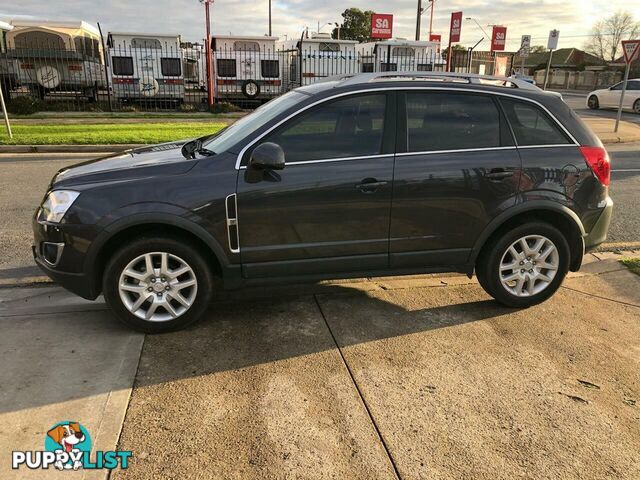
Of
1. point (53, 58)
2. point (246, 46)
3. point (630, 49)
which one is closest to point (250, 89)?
point (246, 46)

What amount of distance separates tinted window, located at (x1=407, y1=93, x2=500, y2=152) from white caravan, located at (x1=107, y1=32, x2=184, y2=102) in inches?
685

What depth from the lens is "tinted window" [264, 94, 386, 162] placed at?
12.0ft

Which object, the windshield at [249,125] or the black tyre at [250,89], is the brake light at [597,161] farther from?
the black tyre at [250,89]

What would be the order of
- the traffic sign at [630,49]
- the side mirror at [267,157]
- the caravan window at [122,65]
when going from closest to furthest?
the side mirror at [267,157] < the traffic sign at [630,49] < the caravan window at [122,65]

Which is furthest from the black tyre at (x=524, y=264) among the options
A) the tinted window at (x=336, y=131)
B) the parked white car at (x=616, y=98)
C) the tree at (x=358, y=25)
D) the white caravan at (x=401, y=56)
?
the tree at (x=358, y=25)

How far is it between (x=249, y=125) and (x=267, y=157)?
0.71 meters

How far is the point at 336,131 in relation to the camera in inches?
148

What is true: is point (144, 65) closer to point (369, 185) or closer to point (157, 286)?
point (157, 286)

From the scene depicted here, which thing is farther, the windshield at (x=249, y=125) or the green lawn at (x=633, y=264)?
the green lawn at (x=633, y=264)

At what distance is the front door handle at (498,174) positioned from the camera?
387 centimetres

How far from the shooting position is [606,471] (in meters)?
2.51

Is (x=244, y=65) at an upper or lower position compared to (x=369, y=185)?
upper

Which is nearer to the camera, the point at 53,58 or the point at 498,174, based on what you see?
the point at 498,174

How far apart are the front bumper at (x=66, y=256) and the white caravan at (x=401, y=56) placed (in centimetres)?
1968
